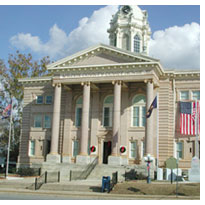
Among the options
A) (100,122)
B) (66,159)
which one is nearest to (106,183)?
(66,159)

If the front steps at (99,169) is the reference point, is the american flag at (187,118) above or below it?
above

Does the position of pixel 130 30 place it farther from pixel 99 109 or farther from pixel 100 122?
pixel 100 122

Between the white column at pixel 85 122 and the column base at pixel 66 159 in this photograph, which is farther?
the column base at pixel 66 159

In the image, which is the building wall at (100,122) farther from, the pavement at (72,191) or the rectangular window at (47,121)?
the pavement at (72,191)

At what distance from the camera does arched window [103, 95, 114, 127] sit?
4222cm

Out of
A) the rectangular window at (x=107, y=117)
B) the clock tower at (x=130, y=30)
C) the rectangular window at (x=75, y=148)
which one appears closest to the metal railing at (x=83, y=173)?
the rectangular window at (x=75, y=148)

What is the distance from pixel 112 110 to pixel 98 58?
20.9 ft

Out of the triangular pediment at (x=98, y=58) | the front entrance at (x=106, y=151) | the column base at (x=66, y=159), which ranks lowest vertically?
the column base at (x=66, y=159)

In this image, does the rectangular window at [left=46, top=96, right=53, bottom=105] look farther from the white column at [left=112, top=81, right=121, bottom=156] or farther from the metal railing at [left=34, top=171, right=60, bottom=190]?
the metal railing at [left=34, top=171, right=60, bottom=190]

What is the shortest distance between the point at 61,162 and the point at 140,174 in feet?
36.1

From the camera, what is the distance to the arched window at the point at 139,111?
40.6 metres

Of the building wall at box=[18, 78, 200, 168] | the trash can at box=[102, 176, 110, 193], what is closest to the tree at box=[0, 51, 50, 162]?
the building wall at box=[18, 78, 200, 168]

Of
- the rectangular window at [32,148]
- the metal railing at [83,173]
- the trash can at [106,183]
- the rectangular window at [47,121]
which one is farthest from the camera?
the rectangular window at [32,148]

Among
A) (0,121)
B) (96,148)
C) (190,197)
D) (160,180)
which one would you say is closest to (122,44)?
(96,148)
